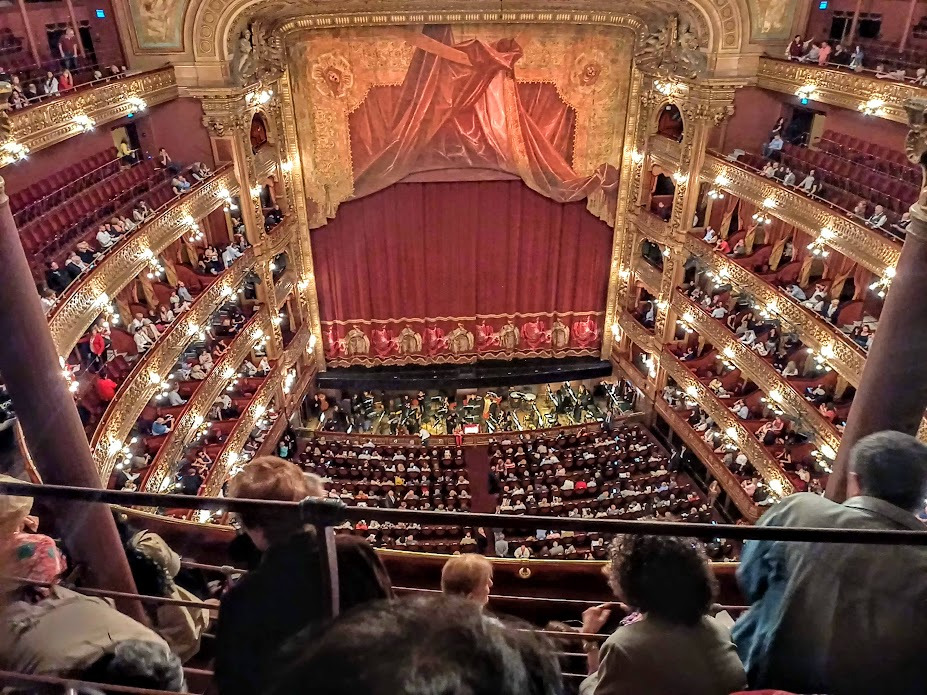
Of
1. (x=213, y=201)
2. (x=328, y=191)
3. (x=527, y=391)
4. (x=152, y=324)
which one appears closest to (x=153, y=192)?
(x=213, y=201)

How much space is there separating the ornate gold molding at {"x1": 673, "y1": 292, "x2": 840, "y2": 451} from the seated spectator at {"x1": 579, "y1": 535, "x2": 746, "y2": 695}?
10.2 metres

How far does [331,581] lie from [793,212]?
12.4 meters

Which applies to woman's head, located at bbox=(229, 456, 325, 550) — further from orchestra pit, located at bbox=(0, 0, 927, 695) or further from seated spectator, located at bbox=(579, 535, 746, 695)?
seated spectator, located at bbox=(579, 535, 746, 695)

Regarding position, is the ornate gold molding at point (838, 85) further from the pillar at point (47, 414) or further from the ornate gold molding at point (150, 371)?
the ornate gold molding at point (150, 371)

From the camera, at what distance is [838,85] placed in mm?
11383

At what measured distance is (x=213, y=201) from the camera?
Result: 1296 cm

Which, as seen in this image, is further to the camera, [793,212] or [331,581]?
[793,212]

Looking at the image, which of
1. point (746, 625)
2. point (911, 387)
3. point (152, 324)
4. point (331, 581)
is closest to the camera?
point (331, 581)

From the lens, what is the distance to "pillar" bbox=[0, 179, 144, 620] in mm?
3131

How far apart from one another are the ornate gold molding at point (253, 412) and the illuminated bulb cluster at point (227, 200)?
3.70 m

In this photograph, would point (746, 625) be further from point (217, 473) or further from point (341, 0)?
point (341, 0)

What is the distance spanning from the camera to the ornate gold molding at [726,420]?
1254cm

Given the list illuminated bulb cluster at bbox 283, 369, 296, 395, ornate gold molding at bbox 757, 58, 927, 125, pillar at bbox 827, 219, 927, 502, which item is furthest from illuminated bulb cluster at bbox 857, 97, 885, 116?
illuminated bulb cluster at bbox 283, 369, 296, 395

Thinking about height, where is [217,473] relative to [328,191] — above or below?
below
